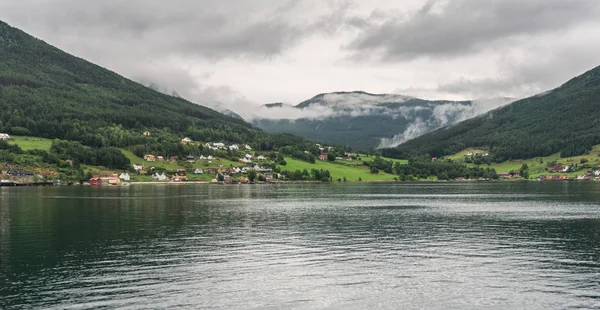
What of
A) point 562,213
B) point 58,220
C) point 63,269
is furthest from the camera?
point 562,213

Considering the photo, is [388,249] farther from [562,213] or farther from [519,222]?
[562,213]

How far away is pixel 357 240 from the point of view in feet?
183

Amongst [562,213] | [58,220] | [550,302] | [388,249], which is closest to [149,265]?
[388,249]

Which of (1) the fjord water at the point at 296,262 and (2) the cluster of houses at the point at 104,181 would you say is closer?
(1) the fjord water at the point at 296,262

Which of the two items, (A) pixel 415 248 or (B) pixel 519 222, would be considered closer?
(A) pixel 415 248

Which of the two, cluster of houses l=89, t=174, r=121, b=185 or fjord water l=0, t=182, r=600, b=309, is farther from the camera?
cluster of houses l=89, t=174, r=121, b=185

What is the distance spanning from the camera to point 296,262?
43.4 meters

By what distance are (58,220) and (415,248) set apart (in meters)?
48.3

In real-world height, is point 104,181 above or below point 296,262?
above

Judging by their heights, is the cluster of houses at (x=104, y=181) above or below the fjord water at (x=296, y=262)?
Answer: above

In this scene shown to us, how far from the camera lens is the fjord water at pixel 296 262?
3216 centimetres

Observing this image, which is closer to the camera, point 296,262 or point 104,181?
point 296,262

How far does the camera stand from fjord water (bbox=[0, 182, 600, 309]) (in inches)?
1266

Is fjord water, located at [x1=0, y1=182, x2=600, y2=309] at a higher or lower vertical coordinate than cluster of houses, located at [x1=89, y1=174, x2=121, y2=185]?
lower
